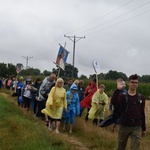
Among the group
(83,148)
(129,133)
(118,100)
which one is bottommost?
(83,148)

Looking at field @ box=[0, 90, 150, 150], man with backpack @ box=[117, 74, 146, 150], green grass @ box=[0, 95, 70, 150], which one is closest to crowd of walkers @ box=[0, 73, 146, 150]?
man with backpack @ box=[117, 74, 146, 150]

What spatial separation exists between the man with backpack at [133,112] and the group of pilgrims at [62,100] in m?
5.01

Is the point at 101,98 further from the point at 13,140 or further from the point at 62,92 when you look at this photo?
the point at 13,140

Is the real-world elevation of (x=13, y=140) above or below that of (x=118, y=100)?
below

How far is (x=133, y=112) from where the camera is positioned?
23.1 feet

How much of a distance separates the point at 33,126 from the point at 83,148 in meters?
1.97

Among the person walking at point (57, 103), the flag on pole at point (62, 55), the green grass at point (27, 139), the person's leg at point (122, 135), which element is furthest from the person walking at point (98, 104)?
the person's leg at point (122, 135)

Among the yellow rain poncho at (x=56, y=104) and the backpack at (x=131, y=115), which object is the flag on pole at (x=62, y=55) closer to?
the yellow rain poncho at (x=56, y=104)

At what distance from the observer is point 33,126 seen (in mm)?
10977

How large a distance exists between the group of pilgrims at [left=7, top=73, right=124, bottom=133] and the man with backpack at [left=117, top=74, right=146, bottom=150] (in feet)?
16.4

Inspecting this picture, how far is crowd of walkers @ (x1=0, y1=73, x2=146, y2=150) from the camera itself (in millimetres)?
7098

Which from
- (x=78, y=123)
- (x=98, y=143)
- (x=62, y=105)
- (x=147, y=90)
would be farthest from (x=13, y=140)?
(x=147, y=90)

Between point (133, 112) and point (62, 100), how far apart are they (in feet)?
17.7

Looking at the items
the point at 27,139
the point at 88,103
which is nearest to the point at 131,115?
the point at 27,139
